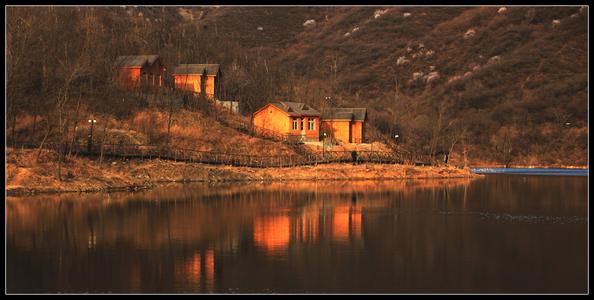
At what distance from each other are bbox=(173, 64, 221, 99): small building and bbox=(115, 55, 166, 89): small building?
373 cm

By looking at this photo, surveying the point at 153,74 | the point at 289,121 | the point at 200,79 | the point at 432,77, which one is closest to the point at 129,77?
the point at 153,74

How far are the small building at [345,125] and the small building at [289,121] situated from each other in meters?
3.30

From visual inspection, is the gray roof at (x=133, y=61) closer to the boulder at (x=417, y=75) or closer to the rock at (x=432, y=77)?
the rock at (x=432, y=77)

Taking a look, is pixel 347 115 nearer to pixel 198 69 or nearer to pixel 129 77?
pixel 198 69

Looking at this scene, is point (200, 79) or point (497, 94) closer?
point (200, 79)

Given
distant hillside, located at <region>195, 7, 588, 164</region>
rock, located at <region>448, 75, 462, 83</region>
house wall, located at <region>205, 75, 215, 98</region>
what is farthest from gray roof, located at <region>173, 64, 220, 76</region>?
rock, located at <region>448, 75, 462, 83</region>

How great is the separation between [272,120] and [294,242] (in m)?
59.5

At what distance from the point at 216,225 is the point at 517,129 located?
95.5 metres

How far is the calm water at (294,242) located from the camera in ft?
114

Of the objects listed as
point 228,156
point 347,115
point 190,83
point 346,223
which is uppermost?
point 190,83

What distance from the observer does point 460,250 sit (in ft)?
142

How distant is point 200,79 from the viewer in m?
111

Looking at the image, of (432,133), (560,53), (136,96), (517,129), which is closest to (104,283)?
(136,96)

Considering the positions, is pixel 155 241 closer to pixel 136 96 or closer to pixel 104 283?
pixel 104 283
